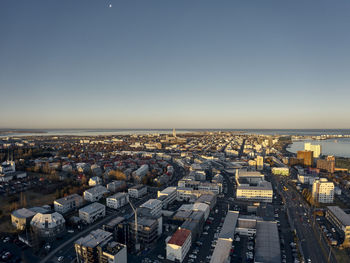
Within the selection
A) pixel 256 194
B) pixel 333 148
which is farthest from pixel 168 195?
pixel 333 148

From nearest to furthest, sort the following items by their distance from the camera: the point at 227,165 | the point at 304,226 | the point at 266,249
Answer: the point at 266,249 → the point at 304,226 → the point at 227,165

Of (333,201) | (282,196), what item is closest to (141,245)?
(282,196)

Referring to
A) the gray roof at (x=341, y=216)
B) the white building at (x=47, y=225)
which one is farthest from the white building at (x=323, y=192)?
the white building at (x=47, y=225)

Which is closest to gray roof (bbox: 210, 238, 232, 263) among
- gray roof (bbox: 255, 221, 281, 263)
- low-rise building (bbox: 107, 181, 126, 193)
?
gray roof (bbox: 255, 221, 281, 263)

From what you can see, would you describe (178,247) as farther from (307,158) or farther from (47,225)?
(307,158)

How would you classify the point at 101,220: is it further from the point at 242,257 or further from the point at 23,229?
the point at 242,257

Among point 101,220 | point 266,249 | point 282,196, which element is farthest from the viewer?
point 282,196
